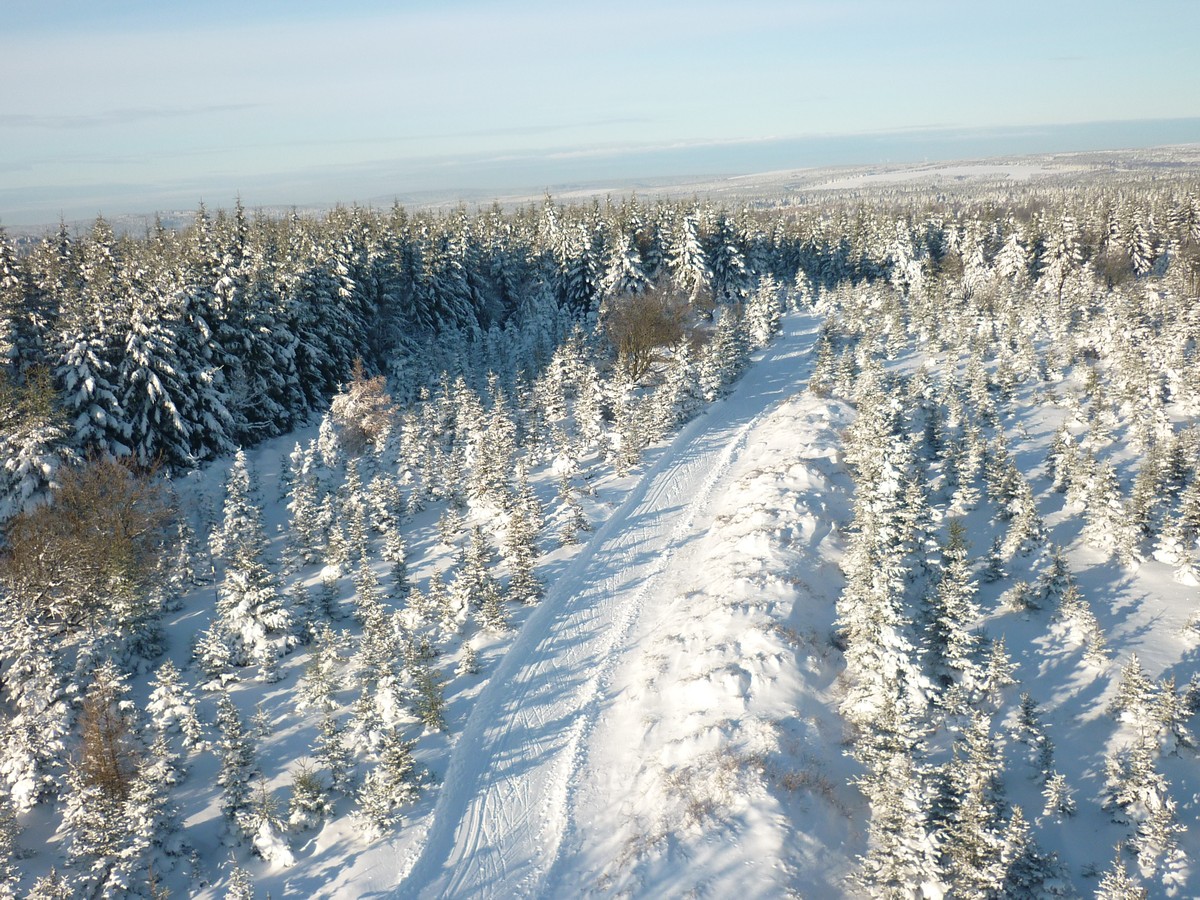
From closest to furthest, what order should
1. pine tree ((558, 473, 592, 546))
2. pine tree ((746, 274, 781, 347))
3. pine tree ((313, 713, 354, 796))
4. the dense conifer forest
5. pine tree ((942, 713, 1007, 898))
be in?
pine tree ((942, 713, 1007, 898))
the dense conifer forest
pine tree ((313, 713, 354, 796))
pine tree ((558, 473, 592, 546))
pine tree ((746, 274, 781, 347))

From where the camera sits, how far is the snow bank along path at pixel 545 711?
43.2 feet

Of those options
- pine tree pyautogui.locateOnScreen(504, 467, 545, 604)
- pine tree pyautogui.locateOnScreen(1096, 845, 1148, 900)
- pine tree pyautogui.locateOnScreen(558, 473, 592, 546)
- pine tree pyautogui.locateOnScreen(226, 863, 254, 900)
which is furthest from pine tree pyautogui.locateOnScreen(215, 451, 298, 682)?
pine tree pyautogui.locateOnScreen(1096, 845, 1148, 900)

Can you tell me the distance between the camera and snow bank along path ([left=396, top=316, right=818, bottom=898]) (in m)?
13.2

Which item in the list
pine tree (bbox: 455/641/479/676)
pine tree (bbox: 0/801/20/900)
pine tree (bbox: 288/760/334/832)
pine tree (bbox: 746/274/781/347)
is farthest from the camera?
pine tree (bbox: 746/274/781/347)

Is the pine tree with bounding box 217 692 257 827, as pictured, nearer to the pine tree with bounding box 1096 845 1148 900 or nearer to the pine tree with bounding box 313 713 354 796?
the pine tree with bounding box 313 713 354 796

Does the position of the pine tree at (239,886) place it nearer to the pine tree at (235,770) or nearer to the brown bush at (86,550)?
the pine tree at (235,770)

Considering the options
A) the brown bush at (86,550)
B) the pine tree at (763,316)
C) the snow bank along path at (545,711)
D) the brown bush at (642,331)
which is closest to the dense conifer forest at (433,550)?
the brown bush at (86,550)

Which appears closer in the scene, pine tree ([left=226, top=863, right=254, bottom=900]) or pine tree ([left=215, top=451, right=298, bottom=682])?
pine tree ([left=226, top=863, right=254, bottom=900])

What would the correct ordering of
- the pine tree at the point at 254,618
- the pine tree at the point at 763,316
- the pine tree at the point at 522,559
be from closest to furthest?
the pine tree at the point at 254,618 → the pine tree at the point at 522,559 → the pine tree at the point at 763,316

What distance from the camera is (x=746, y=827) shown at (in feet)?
41.4

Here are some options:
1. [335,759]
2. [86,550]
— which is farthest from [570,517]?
[86,550]

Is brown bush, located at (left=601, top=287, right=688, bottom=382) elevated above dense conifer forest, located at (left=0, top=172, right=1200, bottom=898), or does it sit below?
above

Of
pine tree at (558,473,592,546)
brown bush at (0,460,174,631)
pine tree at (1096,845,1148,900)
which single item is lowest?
pine tree at (1096,845,1148,900)

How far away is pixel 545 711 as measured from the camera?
1709 centimetres
